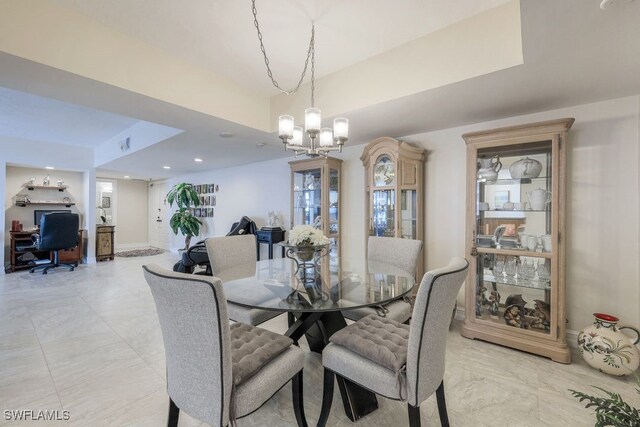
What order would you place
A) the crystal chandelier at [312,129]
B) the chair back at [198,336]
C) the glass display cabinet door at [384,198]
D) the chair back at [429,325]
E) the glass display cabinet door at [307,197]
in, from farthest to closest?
1. the glass display cabinet door at [307,197]
2. the glass display cabinet door at [384,198]
3. the crystal chandelier at [312,129]
4. the chair back at [429,325]
5. the chair back at [198,336]

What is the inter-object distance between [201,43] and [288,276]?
201cm

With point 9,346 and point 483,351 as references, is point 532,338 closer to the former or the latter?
point 483,351

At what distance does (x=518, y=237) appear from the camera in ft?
8.34

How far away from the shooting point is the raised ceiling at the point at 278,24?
1754 mm

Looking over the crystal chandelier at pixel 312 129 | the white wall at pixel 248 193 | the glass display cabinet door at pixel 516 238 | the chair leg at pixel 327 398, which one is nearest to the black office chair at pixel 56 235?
the white wall at pixel 248 193

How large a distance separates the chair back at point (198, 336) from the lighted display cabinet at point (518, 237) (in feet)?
7.92

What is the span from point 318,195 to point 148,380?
111 inches

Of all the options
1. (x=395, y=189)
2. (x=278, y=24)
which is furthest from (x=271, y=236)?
(x=278, y=24)

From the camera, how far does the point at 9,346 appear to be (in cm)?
237

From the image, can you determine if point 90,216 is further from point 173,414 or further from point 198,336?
point 198,336

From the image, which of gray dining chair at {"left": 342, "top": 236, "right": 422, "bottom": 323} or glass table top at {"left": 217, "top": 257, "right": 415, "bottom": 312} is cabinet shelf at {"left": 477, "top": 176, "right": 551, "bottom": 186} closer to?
gray dining chair at {"left": 342, "top": 236, "right": 422, "bottom": 323}

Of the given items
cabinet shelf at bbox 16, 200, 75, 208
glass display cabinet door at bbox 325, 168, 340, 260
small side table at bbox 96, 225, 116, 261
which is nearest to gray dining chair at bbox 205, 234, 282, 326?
glass display cabinet door at bbox 325, 168, 340, 260

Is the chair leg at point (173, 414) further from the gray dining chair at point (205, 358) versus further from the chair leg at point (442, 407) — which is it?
the chair leg at point (442, 407)

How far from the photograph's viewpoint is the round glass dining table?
157cm
